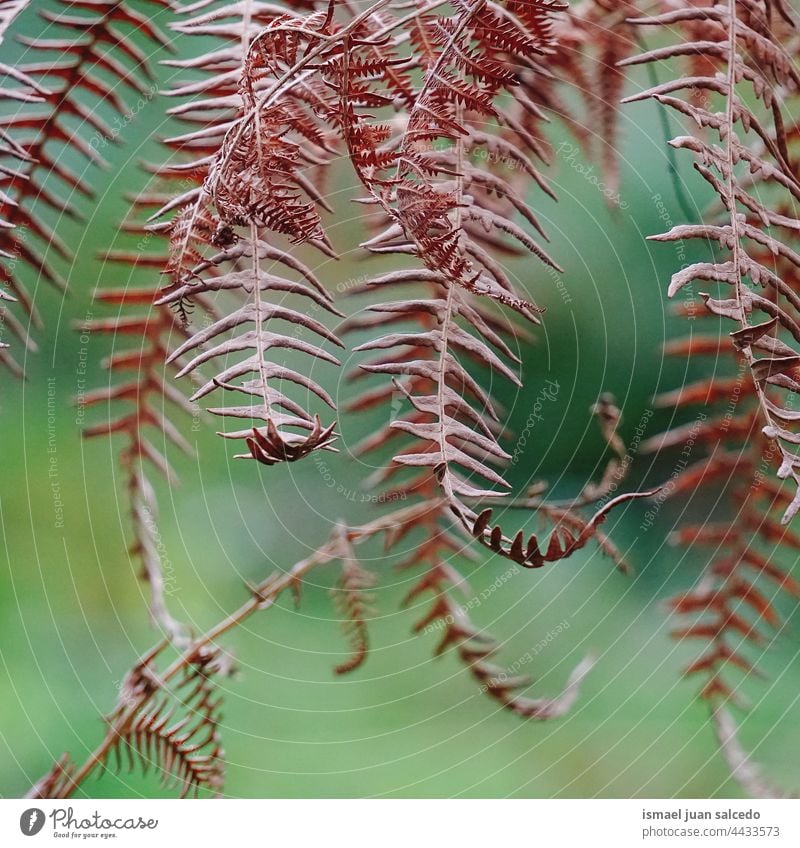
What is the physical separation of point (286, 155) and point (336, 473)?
0.81ft

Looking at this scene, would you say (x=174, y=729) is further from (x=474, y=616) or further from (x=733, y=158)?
(x=733, y=158)

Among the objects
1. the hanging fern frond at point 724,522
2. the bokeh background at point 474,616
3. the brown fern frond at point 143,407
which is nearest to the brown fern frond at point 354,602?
the bokeh background at point 474,616

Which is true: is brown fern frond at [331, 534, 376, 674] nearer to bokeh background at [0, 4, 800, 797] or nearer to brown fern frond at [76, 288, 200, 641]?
bokeh background at [0, 4, 800, 797]

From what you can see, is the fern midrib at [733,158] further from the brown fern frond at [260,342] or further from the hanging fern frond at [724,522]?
the brown fern frond at [260,342]

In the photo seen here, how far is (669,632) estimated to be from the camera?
569 mm

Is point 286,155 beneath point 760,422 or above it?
above

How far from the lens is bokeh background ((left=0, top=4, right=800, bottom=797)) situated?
0.57 metres

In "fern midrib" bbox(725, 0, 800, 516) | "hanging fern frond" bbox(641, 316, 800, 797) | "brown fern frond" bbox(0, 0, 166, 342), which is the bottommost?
"hanging fern frond" bbox(641, 316, 800, 797)
